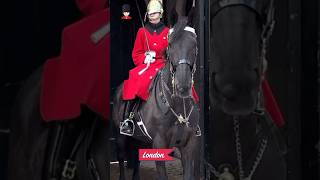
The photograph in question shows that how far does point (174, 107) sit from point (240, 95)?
468 mm

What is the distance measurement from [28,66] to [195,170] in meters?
1.32

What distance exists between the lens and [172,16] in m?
4.05

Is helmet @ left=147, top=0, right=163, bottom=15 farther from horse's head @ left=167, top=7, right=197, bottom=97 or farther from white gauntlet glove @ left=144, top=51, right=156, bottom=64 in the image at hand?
white gauntlet glove @ left=144, top=51, right=156, bottom=64

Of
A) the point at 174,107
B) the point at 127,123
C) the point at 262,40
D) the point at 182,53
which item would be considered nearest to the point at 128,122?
the point at 127,123

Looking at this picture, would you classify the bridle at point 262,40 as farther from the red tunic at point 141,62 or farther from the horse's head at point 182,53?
the red tunic at point 141,62

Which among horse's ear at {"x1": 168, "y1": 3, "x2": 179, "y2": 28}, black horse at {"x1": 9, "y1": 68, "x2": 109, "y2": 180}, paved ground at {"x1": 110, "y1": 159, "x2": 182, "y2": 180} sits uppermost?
horse's ear at {"x1": 168, "y1": 3, "x2": 179, "y2": 28}

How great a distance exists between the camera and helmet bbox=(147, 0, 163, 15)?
13.2 ft

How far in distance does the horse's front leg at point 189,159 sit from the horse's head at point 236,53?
342mm

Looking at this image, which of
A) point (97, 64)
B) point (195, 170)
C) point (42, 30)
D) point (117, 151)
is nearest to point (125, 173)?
point (117, 151)

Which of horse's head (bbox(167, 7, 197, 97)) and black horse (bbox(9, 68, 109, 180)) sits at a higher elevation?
horse's head (bbox(167, 7, 197, 97))

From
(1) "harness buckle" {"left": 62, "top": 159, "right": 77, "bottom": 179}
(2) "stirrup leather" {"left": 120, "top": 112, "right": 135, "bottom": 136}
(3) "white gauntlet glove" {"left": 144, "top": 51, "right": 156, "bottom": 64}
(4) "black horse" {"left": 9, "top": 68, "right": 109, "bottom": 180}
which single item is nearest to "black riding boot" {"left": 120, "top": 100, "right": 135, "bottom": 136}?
(2) "stirrup leather" {"left": 120, "top": 112, "right": 135, "bottom": 136}

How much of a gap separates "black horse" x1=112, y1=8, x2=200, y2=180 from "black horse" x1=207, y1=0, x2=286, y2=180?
0.15 metres

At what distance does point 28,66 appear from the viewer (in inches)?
152

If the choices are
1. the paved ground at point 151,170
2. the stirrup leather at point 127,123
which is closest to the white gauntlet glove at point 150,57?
the stirrup leather at point 127,123
